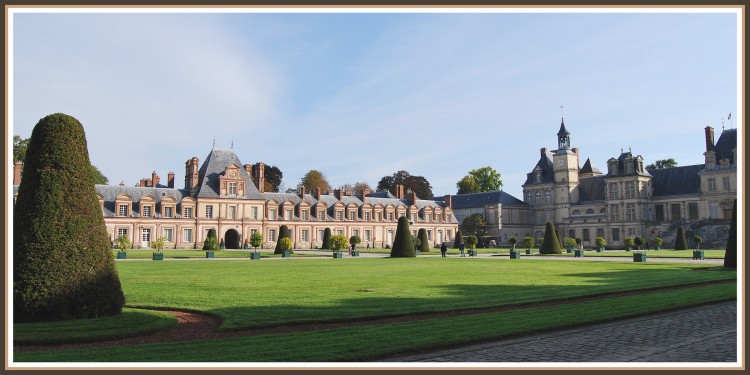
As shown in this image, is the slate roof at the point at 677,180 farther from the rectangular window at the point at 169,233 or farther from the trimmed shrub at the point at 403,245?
the rectangular window at the point at 169,233

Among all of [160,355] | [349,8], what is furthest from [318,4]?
[160,355]

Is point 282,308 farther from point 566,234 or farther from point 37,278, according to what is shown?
point 566,234

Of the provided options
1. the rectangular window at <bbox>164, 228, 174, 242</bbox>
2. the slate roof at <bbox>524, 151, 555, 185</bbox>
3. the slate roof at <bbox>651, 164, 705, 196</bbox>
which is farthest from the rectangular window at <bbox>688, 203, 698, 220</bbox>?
the rectangular window at <bbox>164, 228, 174, 242</bbox>

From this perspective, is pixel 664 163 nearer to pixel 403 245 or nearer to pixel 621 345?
pixel 403 245

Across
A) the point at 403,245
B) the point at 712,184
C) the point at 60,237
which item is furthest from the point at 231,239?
the point at 712,184

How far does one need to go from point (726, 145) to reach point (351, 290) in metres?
65.8

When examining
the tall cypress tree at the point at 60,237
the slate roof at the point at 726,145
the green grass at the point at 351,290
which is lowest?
the green grass at the point at 351,290

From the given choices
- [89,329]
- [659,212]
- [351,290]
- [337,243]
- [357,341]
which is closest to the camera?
[357,341]

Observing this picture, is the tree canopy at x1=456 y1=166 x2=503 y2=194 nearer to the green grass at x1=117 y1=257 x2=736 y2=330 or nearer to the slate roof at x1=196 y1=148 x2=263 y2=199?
the slate roof at x1=196 y1=148 x2=263 y2=199

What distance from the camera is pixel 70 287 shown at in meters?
9.84

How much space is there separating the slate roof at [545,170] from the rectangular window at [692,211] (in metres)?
18.2

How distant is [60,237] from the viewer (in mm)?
9828

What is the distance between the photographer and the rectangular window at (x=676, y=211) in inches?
2768

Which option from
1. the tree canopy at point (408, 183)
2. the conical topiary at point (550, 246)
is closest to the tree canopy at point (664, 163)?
the tree canopy at point (408, 183)
